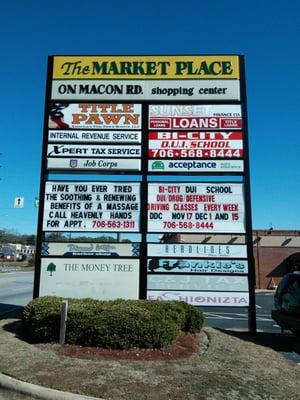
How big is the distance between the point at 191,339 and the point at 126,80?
23.8ft

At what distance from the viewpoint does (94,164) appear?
12.2 meters

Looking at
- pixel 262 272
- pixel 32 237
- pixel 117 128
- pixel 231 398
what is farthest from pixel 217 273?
pixel 32 237

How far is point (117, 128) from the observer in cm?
1234

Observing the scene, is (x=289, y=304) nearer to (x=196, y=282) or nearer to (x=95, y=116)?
(x=196, y=282)

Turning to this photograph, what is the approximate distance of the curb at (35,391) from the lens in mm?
5613

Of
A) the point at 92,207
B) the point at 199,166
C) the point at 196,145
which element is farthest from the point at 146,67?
the point at 92,207

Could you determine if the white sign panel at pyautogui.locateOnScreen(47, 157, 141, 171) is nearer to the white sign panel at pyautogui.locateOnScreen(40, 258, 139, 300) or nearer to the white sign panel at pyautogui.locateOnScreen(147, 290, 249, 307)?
the white sign panel at pyautogui.locateOnScreen(40, 258, 139, 300)

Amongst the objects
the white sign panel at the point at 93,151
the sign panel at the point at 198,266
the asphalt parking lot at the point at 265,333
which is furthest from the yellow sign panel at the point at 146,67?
the asphalt parking lot at the point at 265,333

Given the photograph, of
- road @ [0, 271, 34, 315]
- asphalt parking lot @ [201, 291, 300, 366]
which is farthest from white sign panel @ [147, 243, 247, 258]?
road @ [0, 271, 34, 315]

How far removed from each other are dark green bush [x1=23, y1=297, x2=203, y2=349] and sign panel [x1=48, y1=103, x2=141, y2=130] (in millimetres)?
5191

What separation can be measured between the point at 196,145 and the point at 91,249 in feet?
12.9

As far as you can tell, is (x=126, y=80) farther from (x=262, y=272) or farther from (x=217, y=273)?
(x=262, y=272)

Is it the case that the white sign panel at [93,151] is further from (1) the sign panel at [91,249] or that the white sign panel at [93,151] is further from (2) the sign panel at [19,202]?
(2) the sign panel at [19,202]

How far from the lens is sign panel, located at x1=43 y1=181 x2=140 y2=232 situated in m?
11.7
